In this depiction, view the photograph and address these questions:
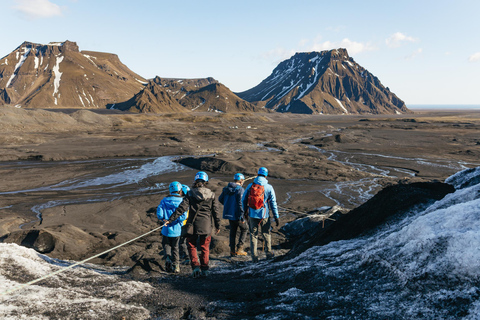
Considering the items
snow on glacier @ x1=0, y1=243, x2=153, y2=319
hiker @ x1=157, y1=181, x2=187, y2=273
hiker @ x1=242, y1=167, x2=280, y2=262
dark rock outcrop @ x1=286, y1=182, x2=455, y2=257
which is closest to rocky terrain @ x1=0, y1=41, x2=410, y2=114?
hiker @ x1=242, y1=167, x2=280, y2=262

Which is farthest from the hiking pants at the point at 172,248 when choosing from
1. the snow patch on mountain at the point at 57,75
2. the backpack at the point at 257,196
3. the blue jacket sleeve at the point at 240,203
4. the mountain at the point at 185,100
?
the snow patch on mountain at the point at 57,75

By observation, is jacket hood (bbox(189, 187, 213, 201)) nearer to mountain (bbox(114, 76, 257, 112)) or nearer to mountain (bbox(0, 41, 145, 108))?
mountain (bbox(114, 76, 257, 112))

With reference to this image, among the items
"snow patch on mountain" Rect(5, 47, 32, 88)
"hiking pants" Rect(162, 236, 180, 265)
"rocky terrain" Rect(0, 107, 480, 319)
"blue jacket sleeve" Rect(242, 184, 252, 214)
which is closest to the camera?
"rocky terrain" Rect(0, 107, 480, 319)

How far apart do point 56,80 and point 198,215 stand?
182058 mm

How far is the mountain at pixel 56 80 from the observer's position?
14462 cm

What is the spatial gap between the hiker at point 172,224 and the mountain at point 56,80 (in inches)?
6164

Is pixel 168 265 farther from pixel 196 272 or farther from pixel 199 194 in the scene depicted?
pixel 199 194

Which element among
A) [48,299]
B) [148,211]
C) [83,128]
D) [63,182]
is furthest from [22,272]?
[83,128]

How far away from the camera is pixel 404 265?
3725 millimetres

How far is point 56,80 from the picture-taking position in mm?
154875

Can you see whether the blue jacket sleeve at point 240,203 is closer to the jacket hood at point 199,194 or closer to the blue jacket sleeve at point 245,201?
the blue jacket sleeve at point 245,201

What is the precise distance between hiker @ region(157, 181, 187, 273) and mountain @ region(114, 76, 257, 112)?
421 ft

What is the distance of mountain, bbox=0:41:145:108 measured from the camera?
145m

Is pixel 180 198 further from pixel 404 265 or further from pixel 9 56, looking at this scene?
pixel 9 56
